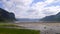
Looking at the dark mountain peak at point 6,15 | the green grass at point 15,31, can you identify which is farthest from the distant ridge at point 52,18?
the dark mountain peak at point 6,15

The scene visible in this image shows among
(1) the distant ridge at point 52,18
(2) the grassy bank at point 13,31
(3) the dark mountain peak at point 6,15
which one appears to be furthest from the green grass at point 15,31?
(1) the distant ridge at point 52,18

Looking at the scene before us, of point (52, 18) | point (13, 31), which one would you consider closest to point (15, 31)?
point (13, 31)

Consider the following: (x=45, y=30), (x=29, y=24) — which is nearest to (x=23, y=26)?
(x=29, y=24)

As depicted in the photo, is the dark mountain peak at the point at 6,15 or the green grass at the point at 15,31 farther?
the dark mountain peak at the point at 6,15

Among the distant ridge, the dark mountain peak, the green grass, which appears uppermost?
the dark mountain peak

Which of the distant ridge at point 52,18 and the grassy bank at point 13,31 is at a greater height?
the distant ridge at point 52,18

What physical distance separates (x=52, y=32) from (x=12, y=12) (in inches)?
71.2

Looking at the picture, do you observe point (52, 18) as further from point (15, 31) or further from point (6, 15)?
point (6, 15)

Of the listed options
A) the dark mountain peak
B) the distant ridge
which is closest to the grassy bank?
the dark mountain peak

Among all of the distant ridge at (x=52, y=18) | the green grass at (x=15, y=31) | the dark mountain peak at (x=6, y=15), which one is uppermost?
the dark mountain peak at (x=6, y=15)

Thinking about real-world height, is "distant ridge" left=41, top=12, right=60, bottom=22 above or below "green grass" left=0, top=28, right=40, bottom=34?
above

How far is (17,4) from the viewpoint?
30.5 ft

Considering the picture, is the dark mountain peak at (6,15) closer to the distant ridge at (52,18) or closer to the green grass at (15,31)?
the green grass at (15,31)

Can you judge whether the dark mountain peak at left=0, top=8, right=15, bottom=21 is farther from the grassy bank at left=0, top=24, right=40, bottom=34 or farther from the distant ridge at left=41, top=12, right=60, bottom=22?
the distant ridge at left=41, top=12, right=60, bottom=22
